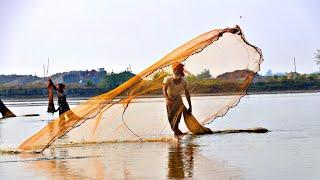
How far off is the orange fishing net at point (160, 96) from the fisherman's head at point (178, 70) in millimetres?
128

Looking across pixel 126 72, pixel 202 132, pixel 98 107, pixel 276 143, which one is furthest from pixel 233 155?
pixel 126 72

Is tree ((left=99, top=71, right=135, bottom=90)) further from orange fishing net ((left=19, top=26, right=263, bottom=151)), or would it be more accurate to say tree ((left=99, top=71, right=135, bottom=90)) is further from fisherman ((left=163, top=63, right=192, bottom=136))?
fisherman ((left=163, top=63, right=192, bottom=136))

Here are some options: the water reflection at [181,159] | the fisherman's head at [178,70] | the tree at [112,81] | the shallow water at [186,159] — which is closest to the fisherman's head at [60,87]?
the shallow water at [186,159]

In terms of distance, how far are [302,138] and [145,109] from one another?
376 cm

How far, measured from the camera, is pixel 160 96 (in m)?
20.7

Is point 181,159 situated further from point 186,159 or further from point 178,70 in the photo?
point 178,70

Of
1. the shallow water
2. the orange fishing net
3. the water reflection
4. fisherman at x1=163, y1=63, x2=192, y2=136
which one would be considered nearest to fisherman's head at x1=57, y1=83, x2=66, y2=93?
the orange fishing net

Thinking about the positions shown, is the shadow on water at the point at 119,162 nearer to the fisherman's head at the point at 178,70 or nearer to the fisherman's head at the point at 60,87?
the fisherman's head at the point at 178,70

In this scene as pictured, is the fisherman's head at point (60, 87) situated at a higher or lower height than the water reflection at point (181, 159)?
higher

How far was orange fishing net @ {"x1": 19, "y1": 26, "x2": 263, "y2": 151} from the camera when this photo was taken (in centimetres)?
1734

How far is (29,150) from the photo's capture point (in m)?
16.6

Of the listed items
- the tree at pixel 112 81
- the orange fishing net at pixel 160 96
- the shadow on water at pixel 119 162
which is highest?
the tree at pixel 112 81

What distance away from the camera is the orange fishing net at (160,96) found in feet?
56.9

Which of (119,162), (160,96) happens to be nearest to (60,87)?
(160,96)
